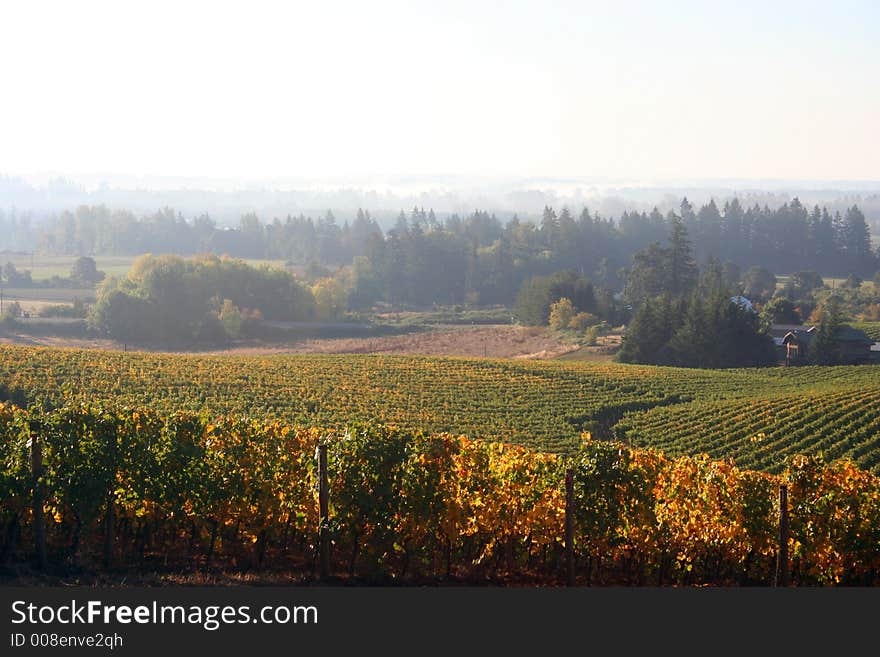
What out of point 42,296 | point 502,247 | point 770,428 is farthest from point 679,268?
point 42,296

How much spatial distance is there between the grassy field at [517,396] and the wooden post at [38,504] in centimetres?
2155

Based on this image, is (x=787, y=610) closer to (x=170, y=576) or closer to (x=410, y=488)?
(x=410, y=488)

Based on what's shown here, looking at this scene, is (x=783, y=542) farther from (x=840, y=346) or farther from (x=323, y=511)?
(x=840, y=346)

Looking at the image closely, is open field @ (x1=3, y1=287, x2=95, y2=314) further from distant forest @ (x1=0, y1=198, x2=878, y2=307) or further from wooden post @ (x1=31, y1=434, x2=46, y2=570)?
wooden post @ (x1=31, y1=434, x2=46, y2=570)

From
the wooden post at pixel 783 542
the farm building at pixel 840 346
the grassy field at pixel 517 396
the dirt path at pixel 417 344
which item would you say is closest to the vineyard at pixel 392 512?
the wooden post at pixel 783 542

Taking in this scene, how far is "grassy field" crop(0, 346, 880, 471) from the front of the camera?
37.6 m

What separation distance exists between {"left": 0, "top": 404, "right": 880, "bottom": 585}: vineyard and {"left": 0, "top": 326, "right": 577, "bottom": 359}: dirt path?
64.3 m

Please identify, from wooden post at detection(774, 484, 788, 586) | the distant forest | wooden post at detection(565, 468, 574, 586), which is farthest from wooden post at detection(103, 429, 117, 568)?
the distant forest

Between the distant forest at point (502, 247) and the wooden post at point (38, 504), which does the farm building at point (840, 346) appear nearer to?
the distant forest at point (502, 247)

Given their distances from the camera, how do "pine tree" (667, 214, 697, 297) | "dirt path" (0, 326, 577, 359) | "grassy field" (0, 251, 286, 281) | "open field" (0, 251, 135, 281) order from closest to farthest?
"dirt path" (0, 326, 577, 359) → "pine tree" (667, 214, 697, 297) → "open field" (0, 251, 135, 281) → "grassy field" (0, 251, 286, 281)

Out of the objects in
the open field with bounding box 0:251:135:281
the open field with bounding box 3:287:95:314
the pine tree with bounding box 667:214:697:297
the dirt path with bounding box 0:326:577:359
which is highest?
the pine tree with bounding box 667:214:697:297

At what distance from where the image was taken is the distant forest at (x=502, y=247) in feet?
442

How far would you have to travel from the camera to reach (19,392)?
39.0m

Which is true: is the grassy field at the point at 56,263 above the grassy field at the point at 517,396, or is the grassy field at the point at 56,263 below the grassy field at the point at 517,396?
below
